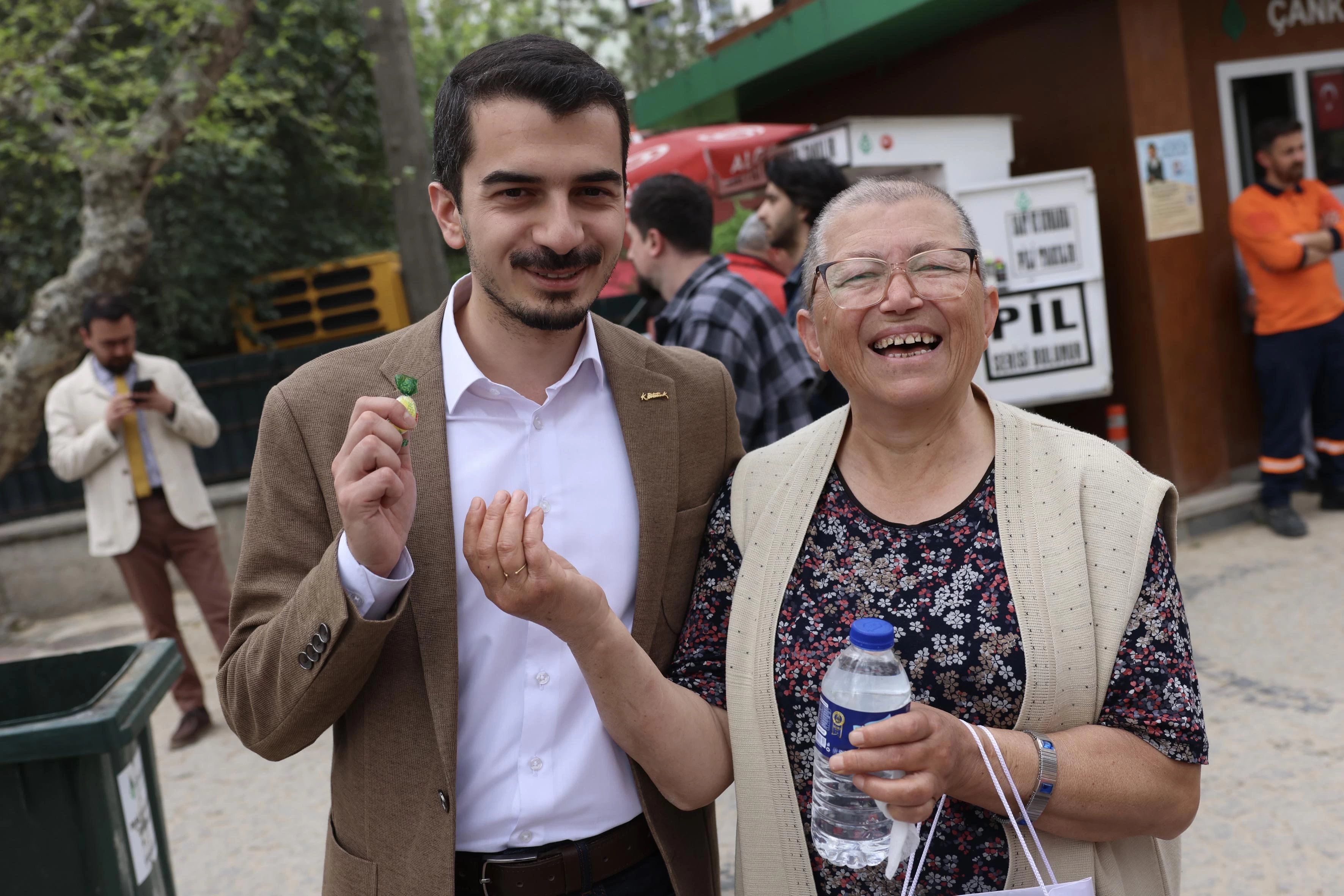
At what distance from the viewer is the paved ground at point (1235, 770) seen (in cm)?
358

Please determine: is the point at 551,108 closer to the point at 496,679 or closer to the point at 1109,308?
the point at 496,679

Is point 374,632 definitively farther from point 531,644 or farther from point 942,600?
point 942,600

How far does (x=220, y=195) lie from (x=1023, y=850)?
11064mm

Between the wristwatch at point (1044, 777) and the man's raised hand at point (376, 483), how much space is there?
1001 millimetres

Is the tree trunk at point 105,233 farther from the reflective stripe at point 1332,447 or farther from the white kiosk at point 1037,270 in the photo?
the reflective stripe at point 1332,447

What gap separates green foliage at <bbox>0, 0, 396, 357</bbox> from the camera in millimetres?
10383

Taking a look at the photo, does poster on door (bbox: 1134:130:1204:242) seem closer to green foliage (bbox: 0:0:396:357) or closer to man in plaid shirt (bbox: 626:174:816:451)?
man in plaid shirt (bbox: 626:174:816:451)

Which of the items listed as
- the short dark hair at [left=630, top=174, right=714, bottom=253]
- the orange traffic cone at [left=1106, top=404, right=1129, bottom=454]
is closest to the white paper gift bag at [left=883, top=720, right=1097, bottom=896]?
the short dark hair at [left=630, top=174, right=714, bottom=253]

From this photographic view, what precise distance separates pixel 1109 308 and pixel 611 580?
6.26 meters

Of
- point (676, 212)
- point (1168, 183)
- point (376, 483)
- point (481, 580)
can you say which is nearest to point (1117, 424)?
point (1168, 183)

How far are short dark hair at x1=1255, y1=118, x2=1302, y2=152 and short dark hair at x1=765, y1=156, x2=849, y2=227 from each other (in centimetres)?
330

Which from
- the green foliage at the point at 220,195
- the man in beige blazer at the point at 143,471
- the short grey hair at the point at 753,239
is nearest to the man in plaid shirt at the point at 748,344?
the short grey hair at the point at 753,239

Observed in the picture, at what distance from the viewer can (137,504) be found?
5660 mm

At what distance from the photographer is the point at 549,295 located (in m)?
1.80
